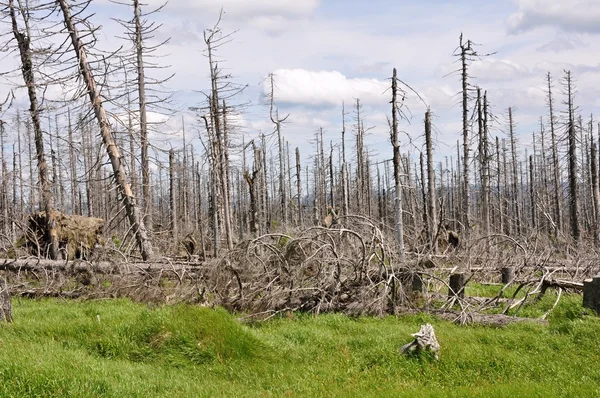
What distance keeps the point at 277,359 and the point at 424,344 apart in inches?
91.4

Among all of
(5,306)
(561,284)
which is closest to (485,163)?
(561,284)

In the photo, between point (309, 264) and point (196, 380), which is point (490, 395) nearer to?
point (196, 380)

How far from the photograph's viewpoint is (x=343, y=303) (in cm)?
1252

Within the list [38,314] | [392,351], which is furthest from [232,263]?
[392,351]

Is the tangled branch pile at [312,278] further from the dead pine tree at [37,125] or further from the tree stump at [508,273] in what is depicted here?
the dead pine tree at [37,125]

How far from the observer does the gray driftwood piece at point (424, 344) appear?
27.4 ft

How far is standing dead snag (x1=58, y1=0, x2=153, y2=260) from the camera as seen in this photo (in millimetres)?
16078

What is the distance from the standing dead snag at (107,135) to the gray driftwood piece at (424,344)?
396 inches

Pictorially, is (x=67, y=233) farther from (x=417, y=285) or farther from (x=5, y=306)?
(x=417, y=285)

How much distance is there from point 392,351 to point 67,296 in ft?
32.6

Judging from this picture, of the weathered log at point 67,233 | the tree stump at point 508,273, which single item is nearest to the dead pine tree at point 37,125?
the weathered log at point 67,233

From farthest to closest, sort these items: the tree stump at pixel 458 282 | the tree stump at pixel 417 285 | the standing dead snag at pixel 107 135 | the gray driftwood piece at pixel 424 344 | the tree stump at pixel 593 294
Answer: the standing dead snag at pixel 107 135, the tree stump at pixel 417 285, the tree stump at pixel 458 282, the tree stump at pixel 593 294, the gray driftwood piece at pixel 424 344

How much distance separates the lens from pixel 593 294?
10500 mm

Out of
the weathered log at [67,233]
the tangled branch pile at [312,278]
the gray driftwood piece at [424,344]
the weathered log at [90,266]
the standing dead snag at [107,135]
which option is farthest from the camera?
the weathered log at [67,233]
